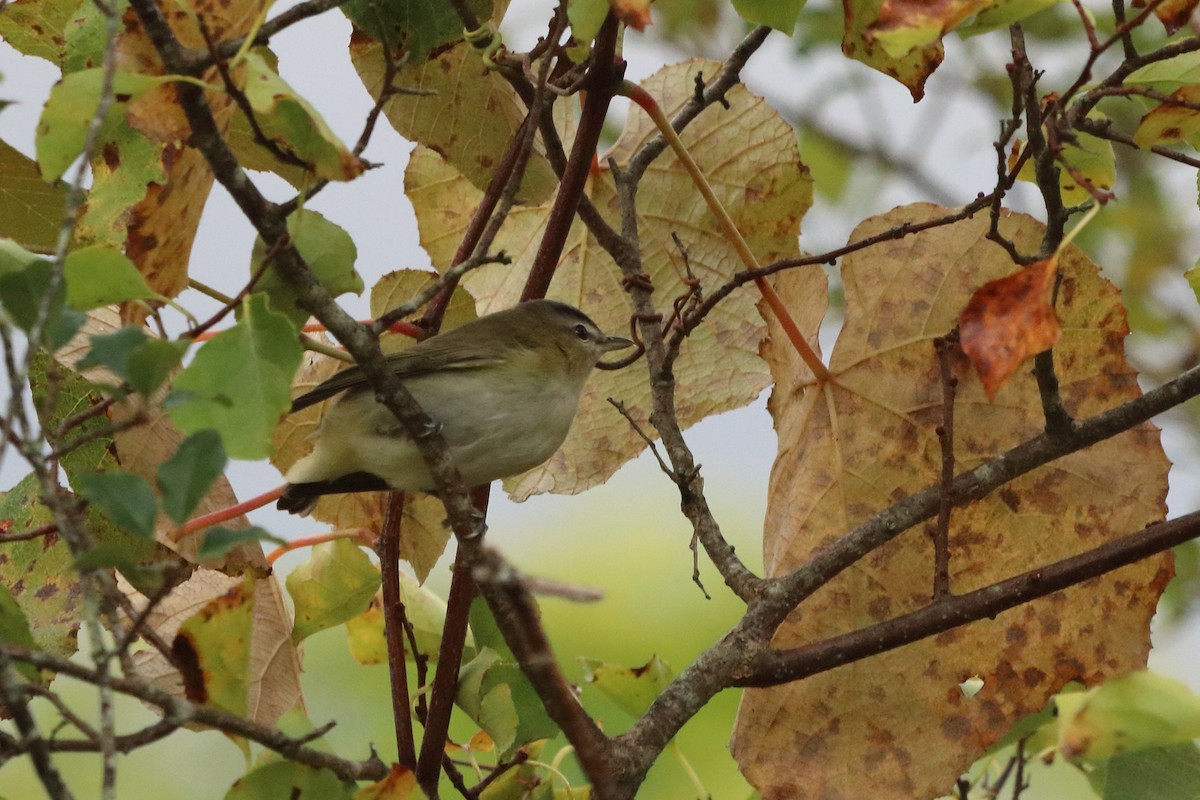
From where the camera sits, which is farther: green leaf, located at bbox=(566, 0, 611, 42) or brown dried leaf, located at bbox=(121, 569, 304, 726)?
brown dried leaf, located at bbox=(121, 569, 304, 726)

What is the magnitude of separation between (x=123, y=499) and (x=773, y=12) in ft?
2.86

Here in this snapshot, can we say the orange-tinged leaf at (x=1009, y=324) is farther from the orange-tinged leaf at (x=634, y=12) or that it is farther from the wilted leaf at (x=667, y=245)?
the wilted leaf at (x=667, y=245)

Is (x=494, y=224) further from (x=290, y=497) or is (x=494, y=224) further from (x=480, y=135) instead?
(x=290, y=497)

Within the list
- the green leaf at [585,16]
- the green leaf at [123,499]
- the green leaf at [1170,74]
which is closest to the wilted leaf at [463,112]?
the green leaf at [585,16]

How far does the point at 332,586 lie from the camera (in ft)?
5.43

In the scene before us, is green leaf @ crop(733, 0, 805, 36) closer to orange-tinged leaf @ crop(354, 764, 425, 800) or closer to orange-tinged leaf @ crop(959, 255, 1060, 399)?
orange-tinged leaf @ crop(959, 255, 1060, 399)

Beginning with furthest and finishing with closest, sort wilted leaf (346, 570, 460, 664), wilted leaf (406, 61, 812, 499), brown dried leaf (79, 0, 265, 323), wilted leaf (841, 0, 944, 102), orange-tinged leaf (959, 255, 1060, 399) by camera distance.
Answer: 1. wilted leaf (406, 61, 812, 499)
2. wilted leaf (346, 570, 460, 664)
3. wilted leaf (841, 0, 944, 102)
4. brown dried leaf (79, 0, 265, 323)
5. orange-tinged leaf (959, 255, 1060, 399)

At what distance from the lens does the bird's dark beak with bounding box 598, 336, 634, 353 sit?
243 centimetres

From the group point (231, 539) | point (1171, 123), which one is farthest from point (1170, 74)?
point (231, 539)

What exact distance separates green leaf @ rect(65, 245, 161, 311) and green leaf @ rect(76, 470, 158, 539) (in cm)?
21

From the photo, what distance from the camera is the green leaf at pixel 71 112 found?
1073 mm

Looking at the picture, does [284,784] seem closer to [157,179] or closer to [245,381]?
[245,381]

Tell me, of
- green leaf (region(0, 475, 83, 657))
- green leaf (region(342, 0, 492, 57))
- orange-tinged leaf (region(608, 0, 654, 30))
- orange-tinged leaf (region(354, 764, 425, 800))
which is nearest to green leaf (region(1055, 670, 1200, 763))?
orange-tinged leaf (region(354, 764, 425, 800))

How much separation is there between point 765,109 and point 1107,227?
288 centimetres
